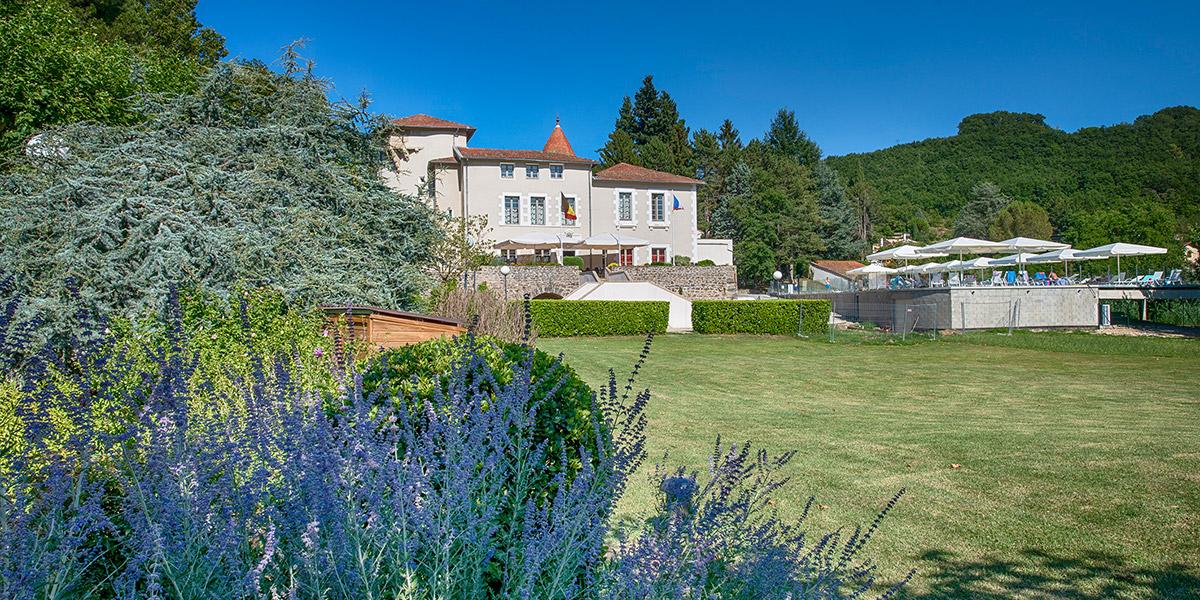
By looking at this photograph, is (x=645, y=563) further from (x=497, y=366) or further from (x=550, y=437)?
(x=497, y=366)

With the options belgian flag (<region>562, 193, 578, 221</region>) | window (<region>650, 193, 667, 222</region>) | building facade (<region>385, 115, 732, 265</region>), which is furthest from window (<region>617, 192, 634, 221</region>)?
belgian flag (<region>562, 193, 578, 221</region>)

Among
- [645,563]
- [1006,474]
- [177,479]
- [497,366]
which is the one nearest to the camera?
[645,563]

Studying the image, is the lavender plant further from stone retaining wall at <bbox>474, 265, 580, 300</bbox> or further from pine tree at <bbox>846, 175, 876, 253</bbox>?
pine tree at <bbox>846, 175, 876, 253</bbox>

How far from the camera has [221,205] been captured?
9.52 metres

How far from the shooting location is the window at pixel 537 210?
38375 mm

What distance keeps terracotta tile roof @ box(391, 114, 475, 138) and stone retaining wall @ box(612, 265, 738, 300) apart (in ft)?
41.0

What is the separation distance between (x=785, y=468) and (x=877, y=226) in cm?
7184

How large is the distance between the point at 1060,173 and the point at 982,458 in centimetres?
7349

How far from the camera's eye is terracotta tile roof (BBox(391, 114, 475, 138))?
3891 cm

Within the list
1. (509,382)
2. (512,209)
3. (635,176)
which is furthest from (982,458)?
(635,176)

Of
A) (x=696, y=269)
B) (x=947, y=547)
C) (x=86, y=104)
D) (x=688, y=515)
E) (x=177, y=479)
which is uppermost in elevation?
(x=86, y=104)

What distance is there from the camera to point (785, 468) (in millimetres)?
5984

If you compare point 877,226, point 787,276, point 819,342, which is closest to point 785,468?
point 819,342

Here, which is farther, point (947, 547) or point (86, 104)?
point (86, 104)
